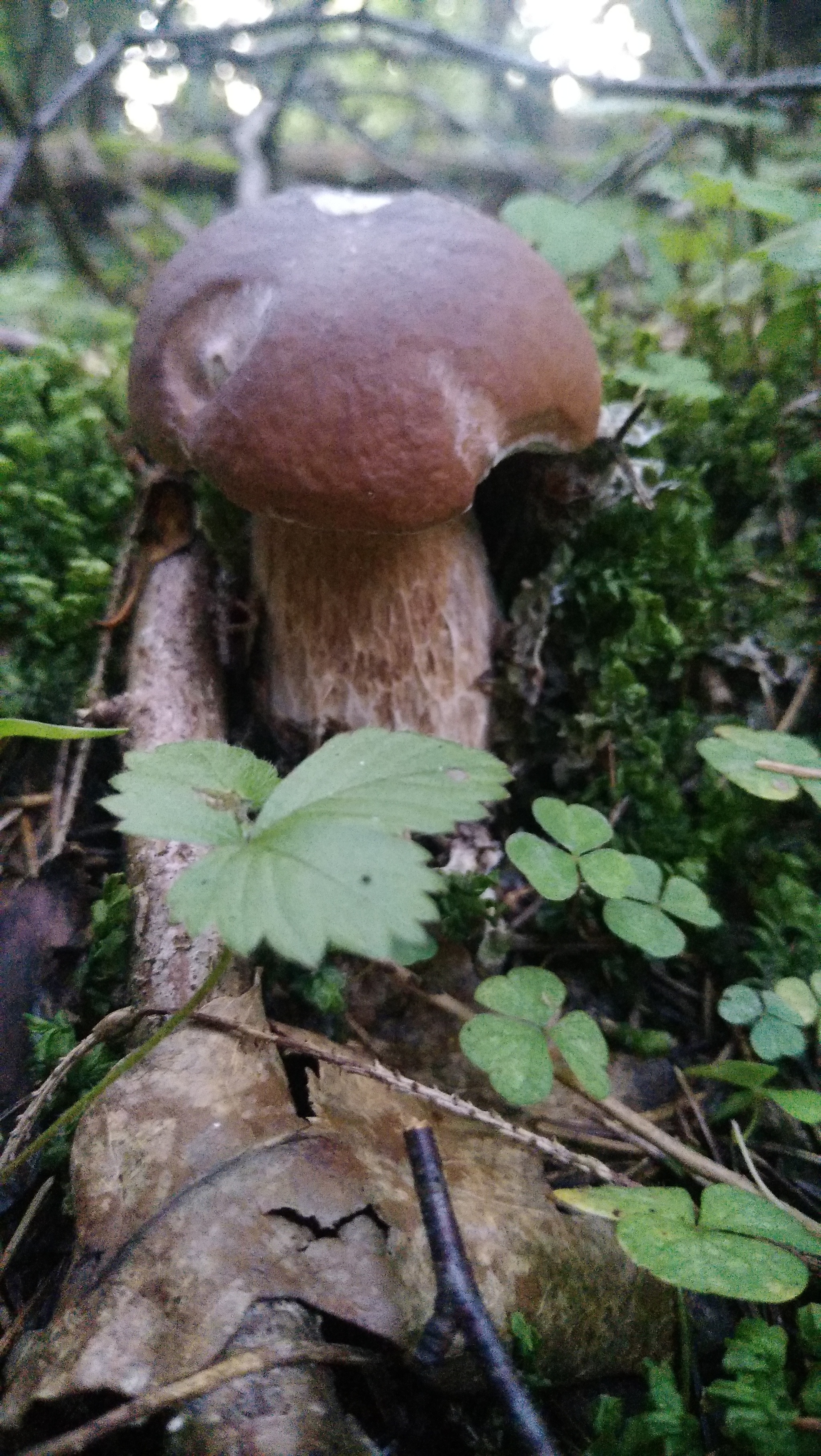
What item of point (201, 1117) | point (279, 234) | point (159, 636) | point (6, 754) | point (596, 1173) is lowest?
point (596, 1173)

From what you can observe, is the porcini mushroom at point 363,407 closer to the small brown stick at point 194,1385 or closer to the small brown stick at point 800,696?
the small brown stick at point 800,696

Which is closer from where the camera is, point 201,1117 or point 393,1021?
point 201,1117

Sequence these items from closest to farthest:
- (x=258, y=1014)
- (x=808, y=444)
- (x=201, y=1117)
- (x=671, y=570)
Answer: (x=201, y=1117) → (x=258, y=1014) → (x=671, y=570) → (x=808, y=444)

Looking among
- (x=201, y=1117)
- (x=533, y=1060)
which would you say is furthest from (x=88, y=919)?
(x=533, y=1060)

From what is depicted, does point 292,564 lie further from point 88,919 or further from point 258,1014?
point 258,1014

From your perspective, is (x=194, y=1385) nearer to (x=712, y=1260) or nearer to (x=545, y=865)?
(x=712, y=1260)

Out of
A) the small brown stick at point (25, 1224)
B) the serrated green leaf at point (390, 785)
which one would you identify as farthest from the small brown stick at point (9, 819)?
the serrated green leaf at point (390, 785)
